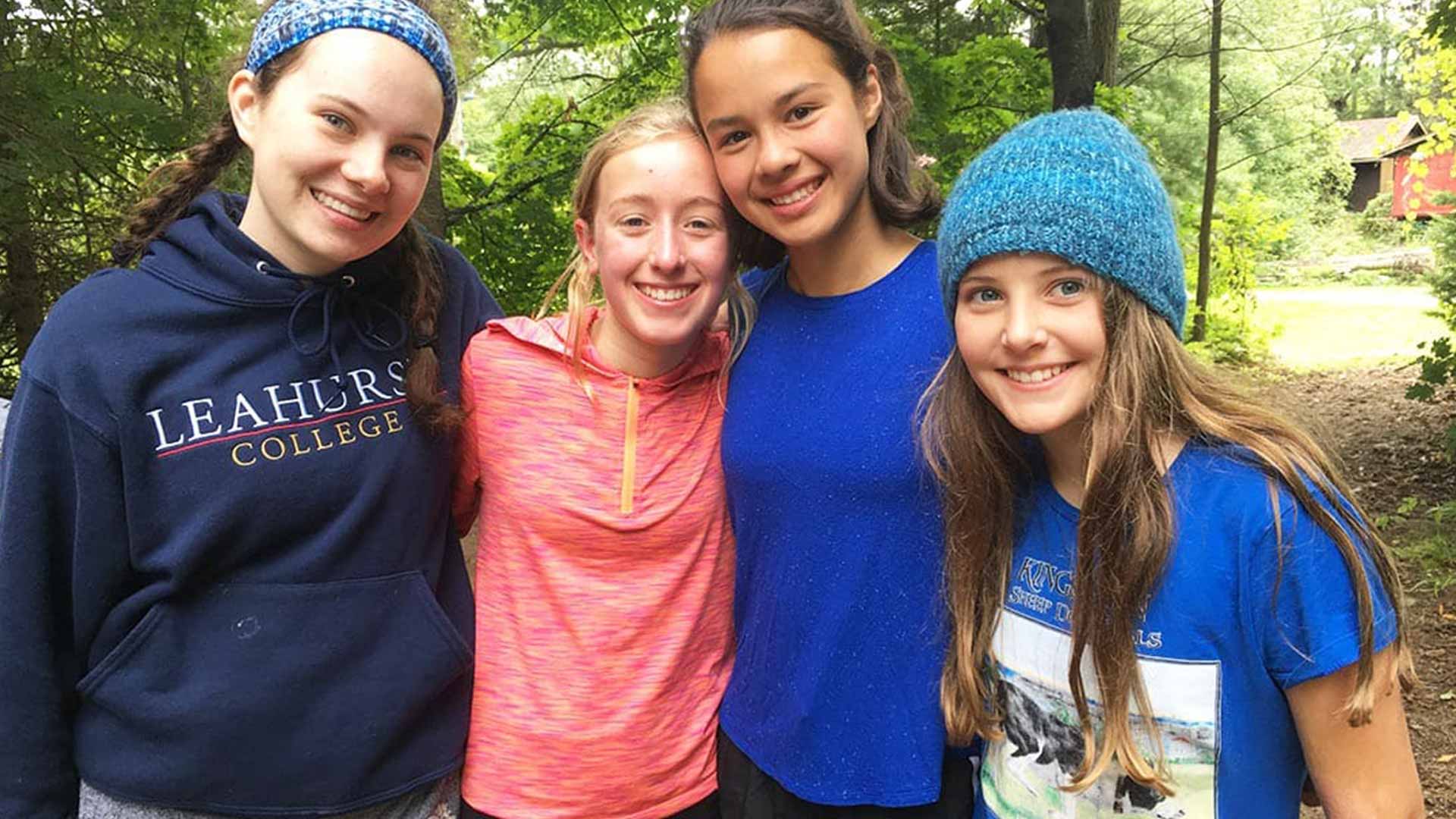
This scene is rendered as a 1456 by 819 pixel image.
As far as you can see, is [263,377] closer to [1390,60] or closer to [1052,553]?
[1052,553]

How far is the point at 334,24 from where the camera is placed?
162 centimetres

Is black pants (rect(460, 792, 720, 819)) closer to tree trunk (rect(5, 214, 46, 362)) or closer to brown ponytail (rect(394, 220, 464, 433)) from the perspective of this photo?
brown ponytail (rect(394, 220, 464, 433))

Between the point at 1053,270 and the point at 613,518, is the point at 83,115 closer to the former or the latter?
the point at 613,518

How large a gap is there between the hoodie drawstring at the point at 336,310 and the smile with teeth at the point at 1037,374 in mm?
1149

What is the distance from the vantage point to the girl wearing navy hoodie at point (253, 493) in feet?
4.98

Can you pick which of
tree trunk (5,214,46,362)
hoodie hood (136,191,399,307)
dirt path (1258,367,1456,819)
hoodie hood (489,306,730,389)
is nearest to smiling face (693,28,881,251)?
hoodie hood (489,306,730,389)

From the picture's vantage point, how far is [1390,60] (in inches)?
1638

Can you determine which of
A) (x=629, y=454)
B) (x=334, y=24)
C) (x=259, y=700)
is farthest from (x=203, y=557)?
(x=334, y=24)

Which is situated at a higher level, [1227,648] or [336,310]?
[336,310]

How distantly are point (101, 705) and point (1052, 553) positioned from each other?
5.29ft

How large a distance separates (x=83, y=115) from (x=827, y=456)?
4314 mm

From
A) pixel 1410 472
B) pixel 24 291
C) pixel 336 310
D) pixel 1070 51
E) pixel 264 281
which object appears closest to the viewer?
pixel 264 281

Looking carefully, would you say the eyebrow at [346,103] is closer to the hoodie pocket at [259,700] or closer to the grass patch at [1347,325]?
the hoodie pocket at [259,700]

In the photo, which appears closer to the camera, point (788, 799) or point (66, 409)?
point (66, 409)
